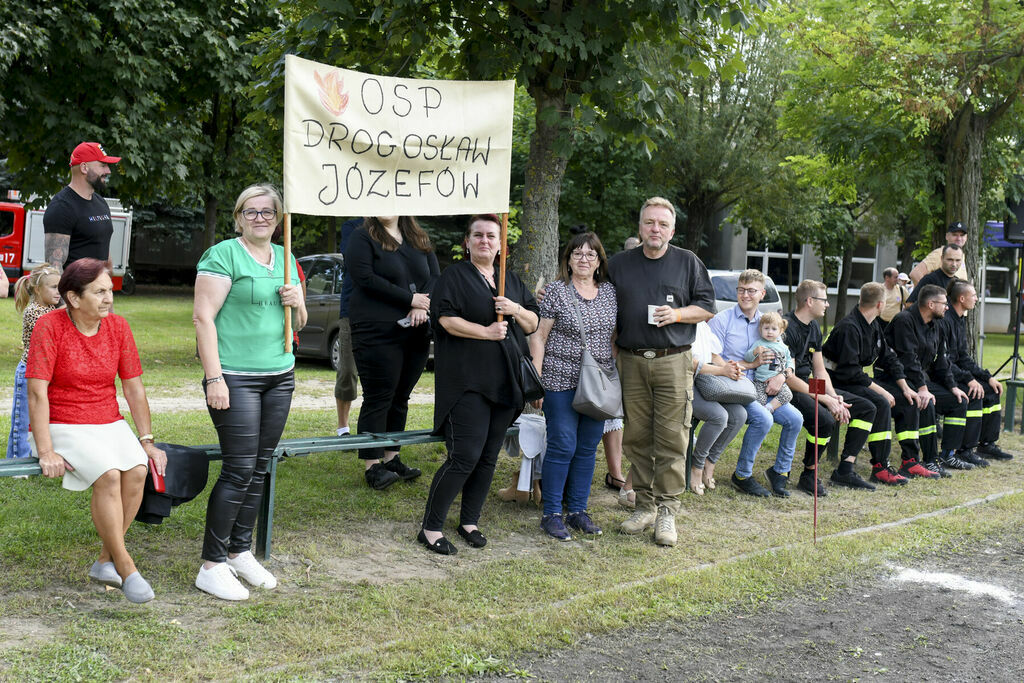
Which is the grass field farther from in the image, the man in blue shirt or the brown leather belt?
the brown leather belt

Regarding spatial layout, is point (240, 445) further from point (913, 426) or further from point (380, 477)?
point (913, 426)

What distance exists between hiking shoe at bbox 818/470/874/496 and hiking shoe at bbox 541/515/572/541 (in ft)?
10.1

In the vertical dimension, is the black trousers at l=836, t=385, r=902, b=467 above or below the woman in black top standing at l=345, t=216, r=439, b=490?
below

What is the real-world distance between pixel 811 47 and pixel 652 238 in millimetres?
9676

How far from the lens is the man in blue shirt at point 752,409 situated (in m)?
7.68

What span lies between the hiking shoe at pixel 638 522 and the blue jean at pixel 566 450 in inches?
12.1

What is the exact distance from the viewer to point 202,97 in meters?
15.0

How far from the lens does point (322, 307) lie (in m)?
14.2

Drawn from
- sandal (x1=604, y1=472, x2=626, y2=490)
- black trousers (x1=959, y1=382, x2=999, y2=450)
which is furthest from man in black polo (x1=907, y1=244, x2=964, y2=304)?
sandal (x1=604, y1=472, x2=626, y2=490)

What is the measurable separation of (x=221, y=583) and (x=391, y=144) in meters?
2.50

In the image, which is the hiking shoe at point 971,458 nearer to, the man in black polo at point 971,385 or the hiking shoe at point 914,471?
the man in black polo at point 971,385

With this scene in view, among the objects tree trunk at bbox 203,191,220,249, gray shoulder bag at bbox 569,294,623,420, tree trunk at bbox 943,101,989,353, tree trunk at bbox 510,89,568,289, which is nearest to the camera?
gray shoulder bag at bbox 569,294,623,420

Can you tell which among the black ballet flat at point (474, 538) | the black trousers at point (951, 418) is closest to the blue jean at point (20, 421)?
the black ballet flat at point (474, 538)

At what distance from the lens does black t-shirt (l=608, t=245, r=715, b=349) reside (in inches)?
243
